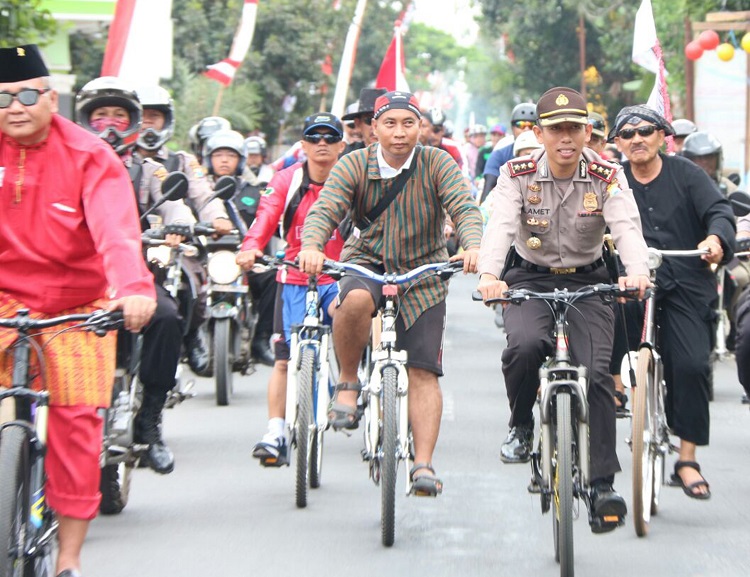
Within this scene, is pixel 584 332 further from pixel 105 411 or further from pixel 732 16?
pixel 732 16

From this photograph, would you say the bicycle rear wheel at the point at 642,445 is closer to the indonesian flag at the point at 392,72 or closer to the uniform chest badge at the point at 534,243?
the uniform chest badge at the point at 534,243

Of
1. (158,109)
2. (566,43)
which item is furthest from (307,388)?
(566,43)

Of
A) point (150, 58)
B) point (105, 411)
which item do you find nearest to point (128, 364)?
point (105, 411)

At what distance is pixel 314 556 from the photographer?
6816mm

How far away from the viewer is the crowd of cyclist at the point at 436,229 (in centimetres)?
667

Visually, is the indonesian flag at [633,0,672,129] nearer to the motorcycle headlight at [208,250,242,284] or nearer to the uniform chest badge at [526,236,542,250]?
the motorcycle headlight at [208,250,242,284]

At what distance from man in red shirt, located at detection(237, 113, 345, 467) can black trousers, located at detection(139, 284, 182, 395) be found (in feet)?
3.00

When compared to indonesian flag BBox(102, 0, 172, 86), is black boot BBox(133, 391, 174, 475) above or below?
below

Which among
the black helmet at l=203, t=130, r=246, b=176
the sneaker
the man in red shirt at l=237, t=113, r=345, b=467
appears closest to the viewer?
the sneaker

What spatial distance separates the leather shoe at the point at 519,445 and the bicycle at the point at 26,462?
227cm

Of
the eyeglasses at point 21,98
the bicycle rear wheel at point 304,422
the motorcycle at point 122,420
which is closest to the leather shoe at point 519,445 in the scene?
the bicycle rear wheel at point 304,422

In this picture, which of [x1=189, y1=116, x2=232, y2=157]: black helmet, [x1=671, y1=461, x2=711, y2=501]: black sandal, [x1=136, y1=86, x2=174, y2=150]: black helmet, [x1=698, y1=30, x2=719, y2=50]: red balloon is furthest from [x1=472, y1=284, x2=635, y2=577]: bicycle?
[x1=698, y1=30, x2=719, y2=50]: red balloon

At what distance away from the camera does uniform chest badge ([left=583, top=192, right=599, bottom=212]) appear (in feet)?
22.2

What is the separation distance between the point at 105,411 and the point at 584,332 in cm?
216
